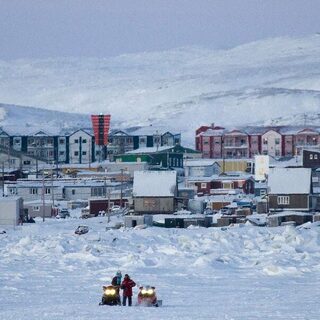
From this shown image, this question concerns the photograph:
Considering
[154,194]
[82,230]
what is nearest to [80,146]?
[154,194]

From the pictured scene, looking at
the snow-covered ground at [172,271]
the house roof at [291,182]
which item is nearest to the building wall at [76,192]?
the house roof at [291,182]

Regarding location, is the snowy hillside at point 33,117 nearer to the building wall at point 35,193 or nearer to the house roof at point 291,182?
the building wall at point 35,193

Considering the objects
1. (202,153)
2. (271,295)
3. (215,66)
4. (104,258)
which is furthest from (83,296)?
(215,66)

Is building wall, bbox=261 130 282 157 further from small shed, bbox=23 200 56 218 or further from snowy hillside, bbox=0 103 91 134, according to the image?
snowy hillside, bbox=0 103 91 134

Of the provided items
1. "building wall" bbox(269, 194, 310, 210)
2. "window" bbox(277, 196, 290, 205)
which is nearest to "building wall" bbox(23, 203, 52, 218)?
"building wall" bbox(269, 194, 310, 210)

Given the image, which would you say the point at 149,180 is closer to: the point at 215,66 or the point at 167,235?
the point at 167,235
